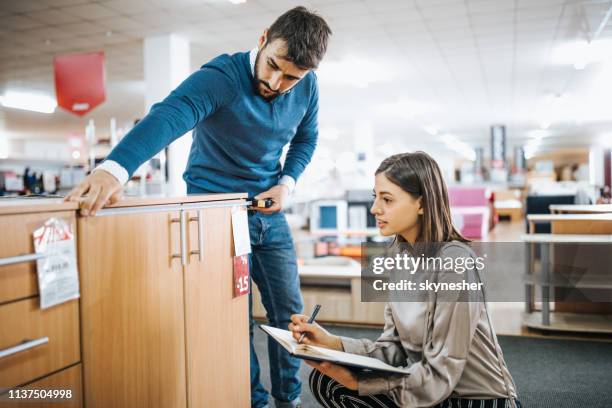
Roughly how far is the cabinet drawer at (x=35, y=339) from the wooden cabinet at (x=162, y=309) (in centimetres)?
4

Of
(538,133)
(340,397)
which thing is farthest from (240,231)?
(538,133)

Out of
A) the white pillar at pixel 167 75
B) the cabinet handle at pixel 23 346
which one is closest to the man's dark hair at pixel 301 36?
the cabinet handle at pixel 23 346

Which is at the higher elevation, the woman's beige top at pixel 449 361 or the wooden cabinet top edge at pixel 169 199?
the wooden cabinet top edge at pixel 169 199

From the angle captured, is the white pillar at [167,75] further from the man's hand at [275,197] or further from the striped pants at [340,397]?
the striped pants at [340,397]

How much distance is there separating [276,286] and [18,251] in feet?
3.40

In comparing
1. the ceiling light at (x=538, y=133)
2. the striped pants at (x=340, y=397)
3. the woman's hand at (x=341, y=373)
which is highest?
the ceiling light at (x=538, y=133)

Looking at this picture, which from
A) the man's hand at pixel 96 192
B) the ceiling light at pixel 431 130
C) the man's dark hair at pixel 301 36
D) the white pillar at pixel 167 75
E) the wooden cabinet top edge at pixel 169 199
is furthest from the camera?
the ceiling light at pixel 431 130

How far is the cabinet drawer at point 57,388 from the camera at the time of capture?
40.9 inches

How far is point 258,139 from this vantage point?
177 centimetres

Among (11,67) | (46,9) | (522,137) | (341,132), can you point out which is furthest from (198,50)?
(522,137)

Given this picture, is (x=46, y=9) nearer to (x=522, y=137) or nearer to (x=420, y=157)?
(x=420, y=157)

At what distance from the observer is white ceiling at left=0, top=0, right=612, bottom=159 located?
5605 mm

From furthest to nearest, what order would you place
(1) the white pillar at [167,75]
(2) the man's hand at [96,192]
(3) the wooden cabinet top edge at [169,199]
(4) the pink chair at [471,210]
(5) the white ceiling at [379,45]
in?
(4) the pink chair at [471,210]
(1) the white pillar at [167,75]
(5) the white ceiling at [379,45]
(3) the wooden cabinet top edge at [169,199]
(2) the man's hand at [96,192]
